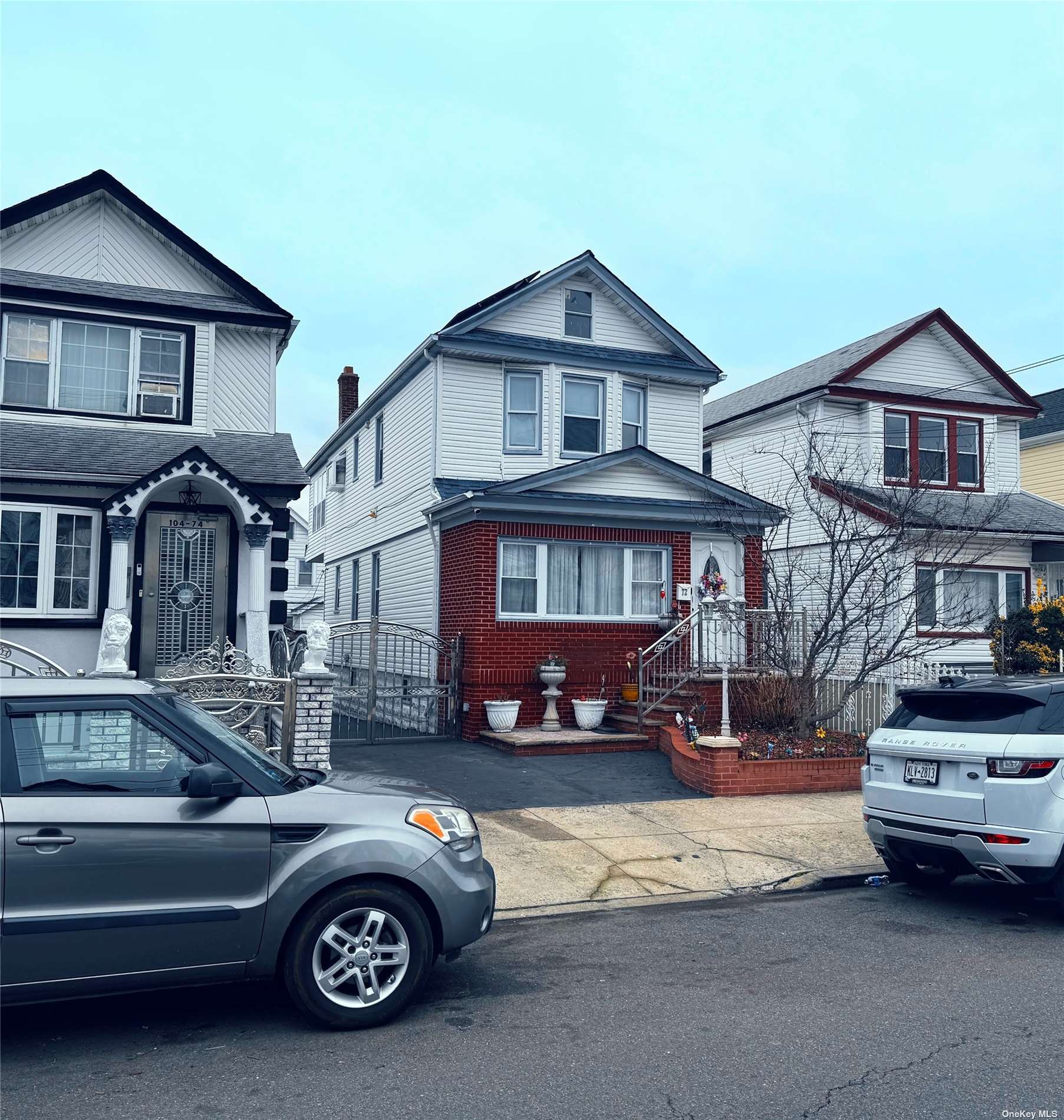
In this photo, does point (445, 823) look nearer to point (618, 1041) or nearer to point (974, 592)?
point (618, 1041)

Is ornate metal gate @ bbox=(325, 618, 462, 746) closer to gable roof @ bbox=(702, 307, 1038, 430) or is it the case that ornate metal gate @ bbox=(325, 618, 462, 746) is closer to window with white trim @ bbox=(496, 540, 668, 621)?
window with white trim @ bbox=(496, 540, 668, 621)

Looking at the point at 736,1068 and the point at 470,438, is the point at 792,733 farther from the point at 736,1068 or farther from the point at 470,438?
the point at 736,1068

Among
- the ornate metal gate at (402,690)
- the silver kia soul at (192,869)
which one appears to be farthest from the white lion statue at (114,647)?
the silver kia soul at (192,869)

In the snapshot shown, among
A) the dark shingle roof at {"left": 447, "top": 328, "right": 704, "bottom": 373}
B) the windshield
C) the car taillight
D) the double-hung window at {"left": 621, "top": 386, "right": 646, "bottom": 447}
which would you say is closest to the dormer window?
the dark shingle roof at {"left": 447, "top": 328, "right": 704, "bottom": 373}

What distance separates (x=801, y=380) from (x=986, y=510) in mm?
5144

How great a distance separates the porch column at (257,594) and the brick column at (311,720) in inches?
138

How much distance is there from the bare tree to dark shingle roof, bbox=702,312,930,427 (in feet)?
3.80

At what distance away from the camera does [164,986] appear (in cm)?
476

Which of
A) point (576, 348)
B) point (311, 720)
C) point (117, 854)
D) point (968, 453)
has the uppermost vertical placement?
point (576, 348)

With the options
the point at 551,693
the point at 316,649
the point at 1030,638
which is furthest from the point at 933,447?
A: the point at 316,649

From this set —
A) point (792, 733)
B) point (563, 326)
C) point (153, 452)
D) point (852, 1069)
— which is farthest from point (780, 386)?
point (852, 1069)

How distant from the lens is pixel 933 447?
22.7 metres

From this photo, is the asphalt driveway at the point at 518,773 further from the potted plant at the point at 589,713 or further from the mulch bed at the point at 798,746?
the potted plant at the point at 589,713

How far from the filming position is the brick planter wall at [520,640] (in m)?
16.0
